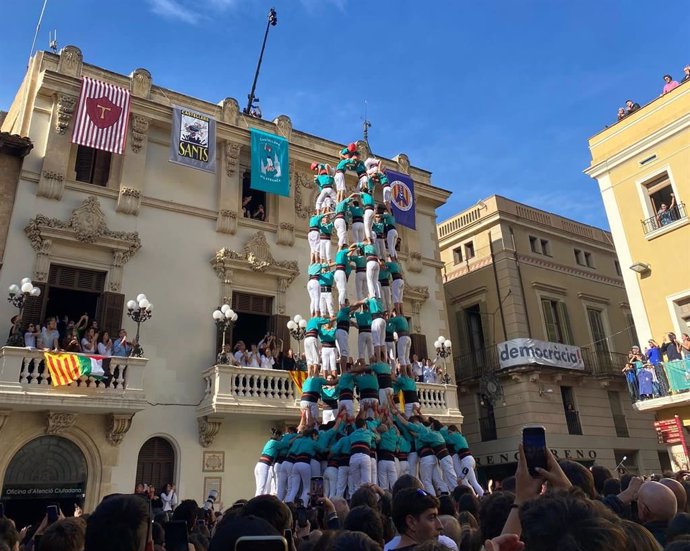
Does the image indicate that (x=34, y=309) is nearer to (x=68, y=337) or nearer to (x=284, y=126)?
(x=68, y=337)

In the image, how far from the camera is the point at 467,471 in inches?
485

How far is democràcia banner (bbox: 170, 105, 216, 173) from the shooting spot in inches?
728

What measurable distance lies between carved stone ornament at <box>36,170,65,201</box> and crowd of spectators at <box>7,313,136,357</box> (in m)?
3.50

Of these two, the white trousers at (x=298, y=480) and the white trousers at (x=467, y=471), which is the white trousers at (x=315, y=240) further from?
the white trousers at (x=467, y=471)

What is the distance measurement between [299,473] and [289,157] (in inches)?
501

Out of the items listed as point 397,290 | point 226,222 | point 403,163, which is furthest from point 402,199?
point 397,290

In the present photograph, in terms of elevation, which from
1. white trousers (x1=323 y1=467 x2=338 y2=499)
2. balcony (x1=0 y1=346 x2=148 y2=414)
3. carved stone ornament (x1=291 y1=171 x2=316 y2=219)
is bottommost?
white trousers (x1=323 y1=467 x2=338 y2=499)

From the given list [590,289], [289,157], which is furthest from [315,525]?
[590,289]

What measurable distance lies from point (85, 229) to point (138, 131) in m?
3.79

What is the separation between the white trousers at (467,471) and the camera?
12.2 meters

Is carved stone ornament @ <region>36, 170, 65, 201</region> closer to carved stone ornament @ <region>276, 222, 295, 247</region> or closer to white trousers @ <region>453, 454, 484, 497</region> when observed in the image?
carved stone ornament @ <region>276, 222, 295, 247</region>

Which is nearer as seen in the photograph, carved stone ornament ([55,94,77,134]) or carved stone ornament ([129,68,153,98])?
carved stone ornament ([55,94,77,134])

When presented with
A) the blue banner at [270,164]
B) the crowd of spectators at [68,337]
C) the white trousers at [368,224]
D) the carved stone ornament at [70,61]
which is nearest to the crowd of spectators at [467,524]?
the white trousers at [368,224]

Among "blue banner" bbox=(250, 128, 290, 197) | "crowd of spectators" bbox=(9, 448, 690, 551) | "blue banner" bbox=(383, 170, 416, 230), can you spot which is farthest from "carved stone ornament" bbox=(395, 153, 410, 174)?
"crowd of spectators" bbox=(9, 448, 690, 551)
